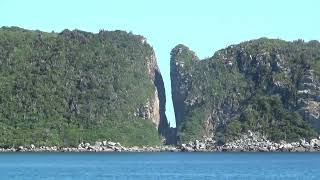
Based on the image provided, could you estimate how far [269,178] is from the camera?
449ft

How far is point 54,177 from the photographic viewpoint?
138500 millimetres

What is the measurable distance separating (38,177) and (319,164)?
66117 millimetres

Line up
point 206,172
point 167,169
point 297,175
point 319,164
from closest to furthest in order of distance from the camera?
point 297,175 → point 206,172 → point 167,169 → point 319,164

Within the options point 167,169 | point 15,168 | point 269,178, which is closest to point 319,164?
point 167,169

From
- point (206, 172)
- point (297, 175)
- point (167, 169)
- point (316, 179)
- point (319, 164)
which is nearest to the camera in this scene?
point (316, 179)

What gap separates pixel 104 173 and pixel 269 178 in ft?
96.6

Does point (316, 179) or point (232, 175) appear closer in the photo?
point (316, 179)

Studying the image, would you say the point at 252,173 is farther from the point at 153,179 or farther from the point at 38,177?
the point at 38,177

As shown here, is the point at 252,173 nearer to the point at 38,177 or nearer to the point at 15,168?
the point at 38,177

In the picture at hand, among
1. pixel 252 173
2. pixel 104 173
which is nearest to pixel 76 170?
pixel 104 173

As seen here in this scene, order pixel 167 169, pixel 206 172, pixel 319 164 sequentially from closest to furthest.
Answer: pixel 206 172
pixel 167 169
pixel 319 164

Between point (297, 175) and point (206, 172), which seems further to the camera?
point (206, 172)

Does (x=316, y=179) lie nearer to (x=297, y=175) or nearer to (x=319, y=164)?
(x=297, y=175)

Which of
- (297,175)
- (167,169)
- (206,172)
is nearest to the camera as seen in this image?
(297,175)
